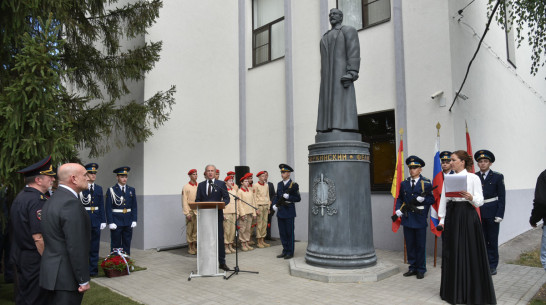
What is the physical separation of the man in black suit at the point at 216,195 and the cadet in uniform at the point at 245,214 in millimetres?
2269

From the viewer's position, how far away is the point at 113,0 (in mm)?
9406

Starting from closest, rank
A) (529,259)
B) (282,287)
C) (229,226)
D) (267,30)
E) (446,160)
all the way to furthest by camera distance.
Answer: (282,287), (446,160), (529,259), (229,226), (267,30)

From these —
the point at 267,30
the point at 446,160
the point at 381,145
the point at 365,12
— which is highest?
the point at 267,30

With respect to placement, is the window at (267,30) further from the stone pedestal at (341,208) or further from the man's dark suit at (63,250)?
the man's dark suit at (63,250)

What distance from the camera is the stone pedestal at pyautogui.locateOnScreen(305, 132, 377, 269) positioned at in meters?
6.70

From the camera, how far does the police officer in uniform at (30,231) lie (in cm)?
413

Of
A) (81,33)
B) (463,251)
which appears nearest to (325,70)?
(463,251)

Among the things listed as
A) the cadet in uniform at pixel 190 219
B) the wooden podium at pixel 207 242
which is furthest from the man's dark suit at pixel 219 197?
the cadet in uniform at pixel 190 219

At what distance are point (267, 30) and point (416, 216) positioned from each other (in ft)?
27.8

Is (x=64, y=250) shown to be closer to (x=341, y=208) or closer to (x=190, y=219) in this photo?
(x=341, y=208)

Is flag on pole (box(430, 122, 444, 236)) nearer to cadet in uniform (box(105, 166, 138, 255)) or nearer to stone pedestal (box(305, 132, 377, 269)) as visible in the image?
stone pedestal (box(305, 132, 377, 269))

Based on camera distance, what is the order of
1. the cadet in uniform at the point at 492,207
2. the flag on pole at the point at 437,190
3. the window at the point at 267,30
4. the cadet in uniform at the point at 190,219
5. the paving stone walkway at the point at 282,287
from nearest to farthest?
the paving stone walkway at the point at 282,287, the cadet in uniform at the point at 492,207, the flag on pole at the point at 437,190, the cadet in uniform at the point at 190,219, the window at the point at 267,30

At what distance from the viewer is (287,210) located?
8820mm

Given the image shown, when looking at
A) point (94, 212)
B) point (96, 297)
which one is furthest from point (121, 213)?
point (96, 297)
